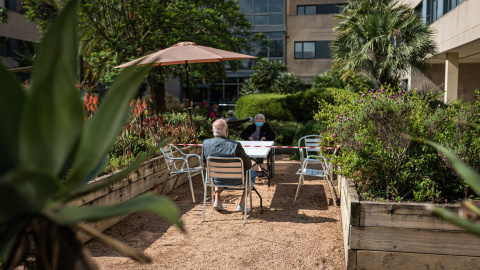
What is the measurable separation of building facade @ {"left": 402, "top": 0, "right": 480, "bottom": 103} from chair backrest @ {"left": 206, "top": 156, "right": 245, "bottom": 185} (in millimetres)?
7131

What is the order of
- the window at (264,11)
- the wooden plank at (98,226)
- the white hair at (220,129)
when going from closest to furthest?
the wooden plank at (98,226), the white hair at (220,129), the window at (264,11)

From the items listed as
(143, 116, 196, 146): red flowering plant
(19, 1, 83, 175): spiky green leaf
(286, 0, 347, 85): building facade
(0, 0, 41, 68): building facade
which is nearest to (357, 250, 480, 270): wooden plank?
(19, 1, 83, 175): spiky green leaf

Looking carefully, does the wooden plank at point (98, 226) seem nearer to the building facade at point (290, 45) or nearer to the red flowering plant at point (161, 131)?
the red flowering plant at point (161, 131)

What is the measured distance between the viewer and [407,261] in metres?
3.64

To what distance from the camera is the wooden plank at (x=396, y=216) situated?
11.8 ft

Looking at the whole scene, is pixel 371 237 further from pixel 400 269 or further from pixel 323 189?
pixel 323 189

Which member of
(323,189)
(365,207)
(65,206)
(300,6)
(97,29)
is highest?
(300,6)

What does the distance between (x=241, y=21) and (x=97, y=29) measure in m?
4.81

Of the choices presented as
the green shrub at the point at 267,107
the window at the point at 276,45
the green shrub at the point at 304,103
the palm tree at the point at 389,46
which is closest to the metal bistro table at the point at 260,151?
the palm tree at the point at 389,46

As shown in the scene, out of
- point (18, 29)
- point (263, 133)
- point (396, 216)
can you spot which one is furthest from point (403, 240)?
point (18, 29)

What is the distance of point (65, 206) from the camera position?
3.23 ft

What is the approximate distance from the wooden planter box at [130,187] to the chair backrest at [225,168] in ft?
2.46

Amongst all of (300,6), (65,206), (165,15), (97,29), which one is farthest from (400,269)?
(300,6)

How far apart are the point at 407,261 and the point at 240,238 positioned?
1902 mm
